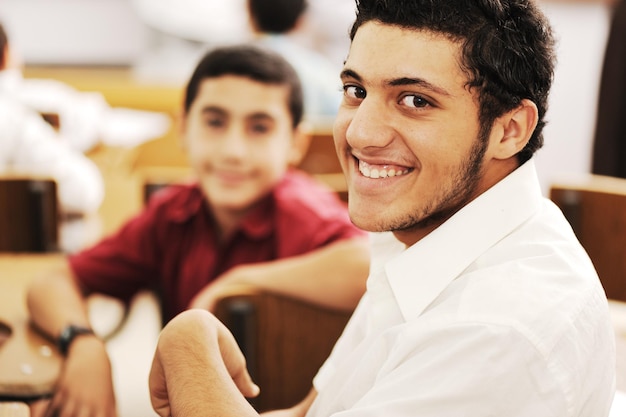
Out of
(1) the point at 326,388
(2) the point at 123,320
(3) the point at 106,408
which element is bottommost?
(2) the point at 123,320

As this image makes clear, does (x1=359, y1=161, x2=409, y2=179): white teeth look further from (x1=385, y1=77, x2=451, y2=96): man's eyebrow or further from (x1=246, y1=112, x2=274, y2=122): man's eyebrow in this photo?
(x1=246, y1=112, x2=274, y2=122): man's eyebrow

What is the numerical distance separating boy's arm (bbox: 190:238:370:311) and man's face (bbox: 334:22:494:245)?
379 mm

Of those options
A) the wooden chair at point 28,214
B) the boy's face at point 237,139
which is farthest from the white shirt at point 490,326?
the wooden chair at point 28,214

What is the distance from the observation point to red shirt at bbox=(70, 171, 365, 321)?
5.59ft

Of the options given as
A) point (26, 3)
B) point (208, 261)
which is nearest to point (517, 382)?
point (208, 261)

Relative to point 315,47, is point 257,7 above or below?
above

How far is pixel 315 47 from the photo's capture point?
5.77 metres

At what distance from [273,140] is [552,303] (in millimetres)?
1079

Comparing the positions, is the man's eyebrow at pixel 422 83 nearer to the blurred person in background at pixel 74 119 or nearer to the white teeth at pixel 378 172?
the white teeth at pixel 378 172

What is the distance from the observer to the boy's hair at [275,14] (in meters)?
3.18

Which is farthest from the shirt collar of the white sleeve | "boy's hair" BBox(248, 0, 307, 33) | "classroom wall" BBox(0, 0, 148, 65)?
"classroom wall" BBox(0, 0, 148, 65)

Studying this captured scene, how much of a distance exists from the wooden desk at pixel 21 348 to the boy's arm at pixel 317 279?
264mm

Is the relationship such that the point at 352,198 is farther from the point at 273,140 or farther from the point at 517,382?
the point at 273,140

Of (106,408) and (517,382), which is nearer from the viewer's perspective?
(517,382)
